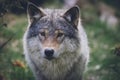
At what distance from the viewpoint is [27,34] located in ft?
27.0

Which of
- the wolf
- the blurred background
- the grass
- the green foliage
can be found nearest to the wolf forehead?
the wolf

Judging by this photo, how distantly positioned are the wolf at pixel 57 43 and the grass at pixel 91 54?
0.61 m

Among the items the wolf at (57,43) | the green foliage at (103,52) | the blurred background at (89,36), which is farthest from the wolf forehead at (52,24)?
Result: the green foliage at (103,52)

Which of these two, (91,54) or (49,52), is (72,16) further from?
(91,54)

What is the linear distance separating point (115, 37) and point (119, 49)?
15.4ft

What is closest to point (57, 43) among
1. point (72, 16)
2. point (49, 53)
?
point (49, 53)

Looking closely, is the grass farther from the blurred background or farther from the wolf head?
the wolf head

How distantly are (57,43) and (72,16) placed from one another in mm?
569

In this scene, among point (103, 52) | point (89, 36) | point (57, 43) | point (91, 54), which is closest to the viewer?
point (57, 43)

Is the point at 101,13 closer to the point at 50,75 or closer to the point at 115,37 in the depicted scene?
the point at 115,37

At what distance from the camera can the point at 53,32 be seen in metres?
7.95

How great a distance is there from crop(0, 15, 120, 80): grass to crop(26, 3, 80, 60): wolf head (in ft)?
1.95

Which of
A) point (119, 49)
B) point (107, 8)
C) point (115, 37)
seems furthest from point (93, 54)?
point (107, 8)

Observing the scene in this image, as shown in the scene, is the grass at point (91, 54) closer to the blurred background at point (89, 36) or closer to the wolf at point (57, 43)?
the blurred background at point (89, 36)
